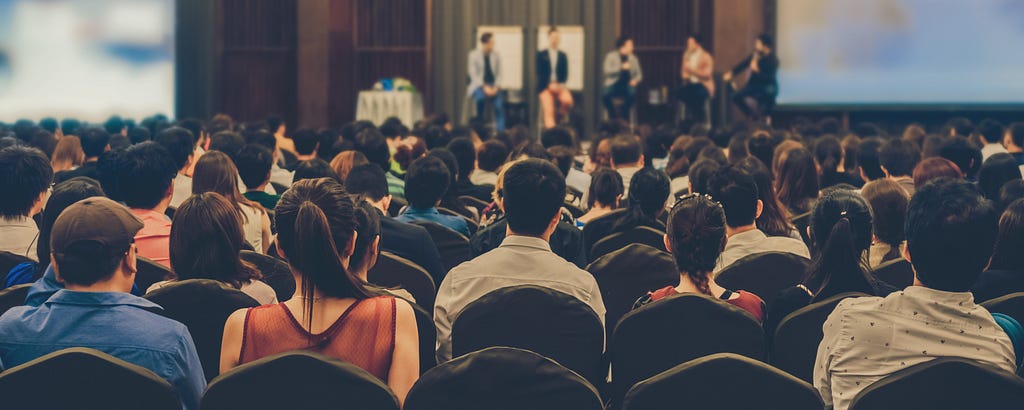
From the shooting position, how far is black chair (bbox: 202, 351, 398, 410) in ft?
7.21

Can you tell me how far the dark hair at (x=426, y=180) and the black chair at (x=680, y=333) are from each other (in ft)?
6.17

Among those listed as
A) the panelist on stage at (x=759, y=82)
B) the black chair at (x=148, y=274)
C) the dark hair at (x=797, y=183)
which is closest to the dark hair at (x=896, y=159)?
the dark hair at (x=797, y=183)

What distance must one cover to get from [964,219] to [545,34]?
12.6 metres

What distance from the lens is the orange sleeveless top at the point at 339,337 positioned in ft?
8.52

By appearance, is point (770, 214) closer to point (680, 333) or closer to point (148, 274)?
point (680, 333)

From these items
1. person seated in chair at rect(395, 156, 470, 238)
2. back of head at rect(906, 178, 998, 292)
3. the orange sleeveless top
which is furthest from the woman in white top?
back of head at rect(906, 178, 998, 292)

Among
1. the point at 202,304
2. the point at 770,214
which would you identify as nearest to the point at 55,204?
the point at 202,304

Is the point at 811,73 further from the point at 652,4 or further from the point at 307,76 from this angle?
the point at 307,76

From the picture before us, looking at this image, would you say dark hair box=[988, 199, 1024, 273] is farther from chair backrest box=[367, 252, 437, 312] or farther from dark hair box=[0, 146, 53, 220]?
dark hair box=[0, 146, 53, 220]

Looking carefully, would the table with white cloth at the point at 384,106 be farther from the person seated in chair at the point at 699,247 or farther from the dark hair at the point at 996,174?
the person seated in chair at the point at 699,247

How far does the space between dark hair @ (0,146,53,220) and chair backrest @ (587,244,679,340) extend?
1.93 meters

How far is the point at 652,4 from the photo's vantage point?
50.1 ft

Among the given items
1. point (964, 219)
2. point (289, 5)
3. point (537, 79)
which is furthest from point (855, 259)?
point (289, 5)

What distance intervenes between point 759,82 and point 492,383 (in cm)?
→ 1169
